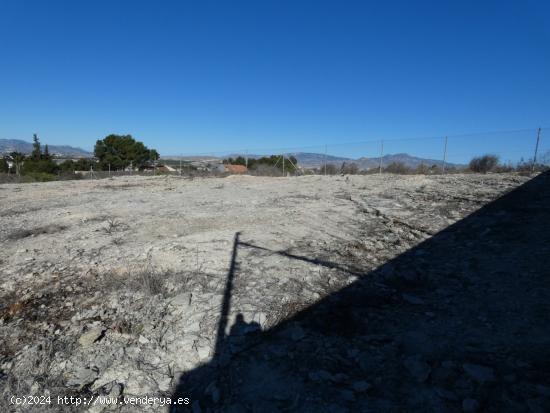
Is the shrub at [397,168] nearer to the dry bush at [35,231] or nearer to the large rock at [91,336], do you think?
the dry bush at [35,231]

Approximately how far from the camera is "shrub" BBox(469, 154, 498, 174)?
17.3 metres

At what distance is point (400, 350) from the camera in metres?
2.67

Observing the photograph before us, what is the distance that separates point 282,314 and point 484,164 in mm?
18090

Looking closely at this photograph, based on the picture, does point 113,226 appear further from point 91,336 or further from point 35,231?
point 91,336

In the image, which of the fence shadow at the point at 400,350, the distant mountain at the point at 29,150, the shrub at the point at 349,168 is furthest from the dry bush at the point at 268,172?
the distant mountain at the point at 29,150

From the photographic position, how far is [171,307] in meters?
3.39

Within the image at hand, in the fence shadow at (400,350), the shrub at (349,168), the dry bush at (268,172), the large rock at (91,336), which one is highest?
the shrub at (349,168)

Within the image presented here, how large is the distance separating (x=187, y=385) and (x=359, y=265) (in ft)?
8.86

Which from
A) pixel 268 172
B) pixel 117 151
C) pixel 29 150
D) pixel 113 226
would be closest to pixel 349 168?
pixel 268 172

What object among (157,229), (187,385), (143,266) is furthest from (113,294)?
(157,229)

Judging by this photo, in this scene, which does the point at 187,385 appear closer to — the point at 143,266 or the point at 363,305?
the point at 363,305

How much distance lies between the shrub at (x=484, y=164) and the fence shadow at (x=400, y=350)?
49.8 feet

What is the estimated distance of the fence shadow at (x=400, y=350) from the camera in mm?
2203

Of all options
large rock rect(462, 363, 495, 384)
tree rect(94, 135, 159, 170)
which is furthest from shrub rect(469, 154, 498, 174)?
tree rect(94, 135, 159, 170)
